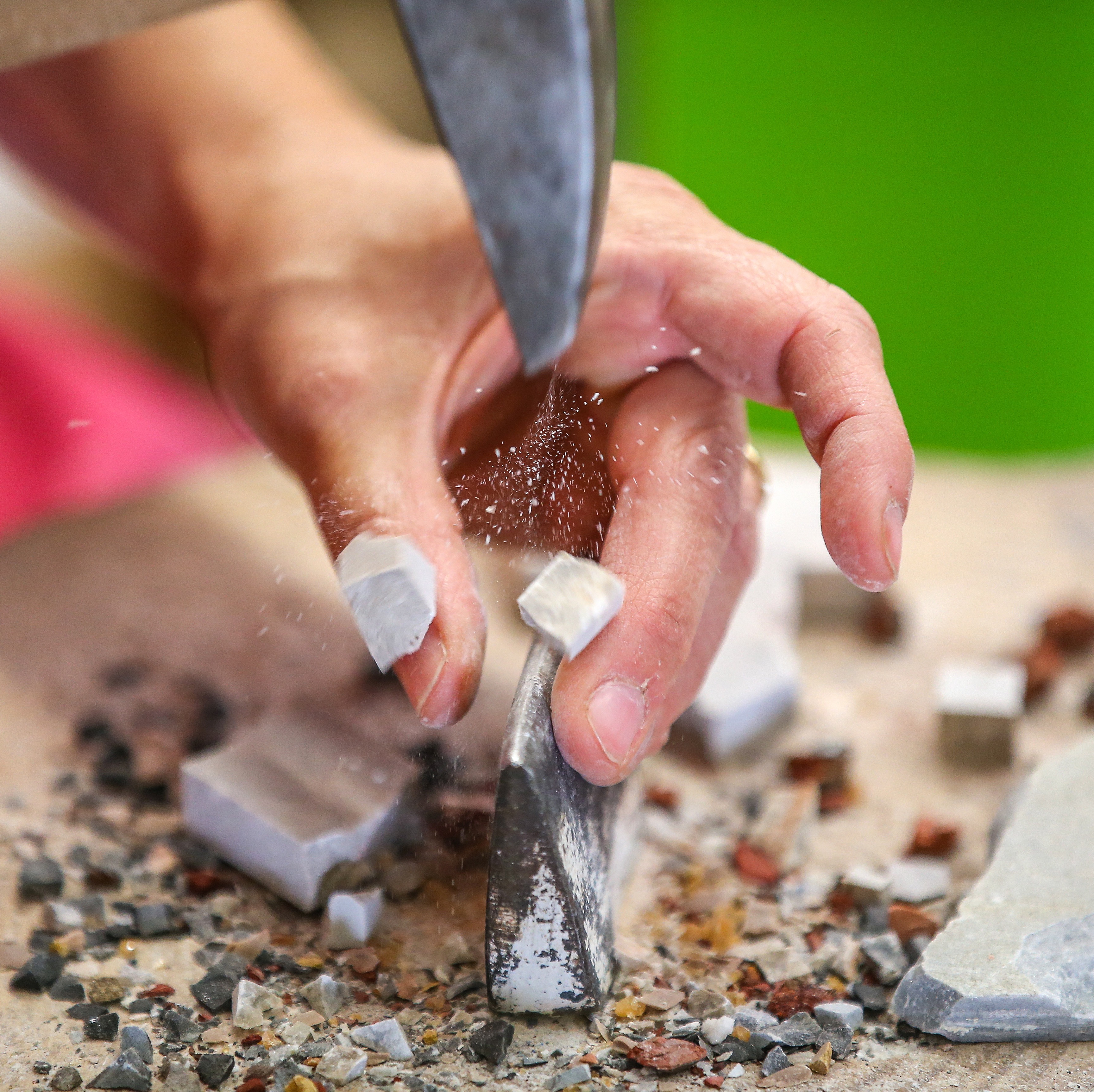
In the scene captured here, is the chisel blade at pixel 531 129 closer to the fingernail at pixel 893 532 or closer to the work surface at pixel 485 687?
the fingernail at pixel 893 532

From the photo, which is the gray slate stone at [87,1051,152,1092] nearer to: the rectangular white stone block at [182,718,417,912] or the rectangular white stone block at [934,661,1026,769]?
the rectangular white stone block at [182,718,417,912]

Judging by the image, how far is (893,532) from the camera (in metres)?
0.82

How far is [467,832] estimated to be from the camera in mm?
1028

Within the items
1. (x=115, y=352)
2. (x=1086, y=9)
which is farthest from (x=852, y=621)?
(x=115, y=352)

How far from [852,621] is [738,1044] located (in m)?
0.85

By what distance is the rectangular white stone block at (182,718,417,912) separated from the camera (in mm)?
1026

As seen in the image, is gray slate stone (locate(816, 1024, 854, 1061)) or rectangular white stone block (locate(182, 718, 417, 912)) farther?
rectangular white stone block (locate(182, 718, 417, 912))

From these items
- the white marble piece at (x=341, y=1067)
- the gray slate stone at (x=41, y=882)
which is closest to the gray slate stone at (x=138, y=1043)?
the white marble piece at (x=341, y=1067)

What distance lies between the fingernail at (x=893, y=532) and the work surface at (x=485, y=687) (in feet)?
1.19

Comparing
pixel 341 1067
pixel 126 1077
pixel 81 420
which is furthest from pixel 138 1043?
pixel 81 420

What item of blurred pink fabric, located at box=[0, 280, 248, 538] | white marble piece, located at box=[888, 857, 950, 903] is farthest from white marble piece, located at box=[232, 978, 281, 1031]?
blurred pink fabric, located at box=[0, 280, 248, 538]

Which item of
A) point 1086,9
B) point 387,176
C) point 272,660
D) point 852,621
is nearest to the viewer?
point 387,176

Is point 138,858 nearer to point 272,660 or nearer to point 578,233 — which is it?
point 272,660

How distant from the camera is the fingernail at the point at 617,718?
865 mm
